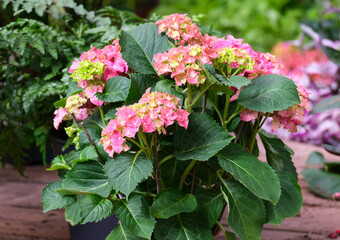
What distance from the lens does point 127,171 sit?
77 cm

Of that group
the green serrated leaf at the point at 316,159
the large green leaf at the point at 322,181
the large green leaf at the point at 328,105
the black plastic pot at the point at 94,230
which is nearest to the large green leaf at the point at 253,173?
the black plastic pot at the point at 94,230

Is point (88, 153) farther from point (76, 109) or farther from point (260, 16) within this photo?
point (260, 16)

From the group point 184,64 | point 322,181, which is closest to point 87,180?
point 184,64

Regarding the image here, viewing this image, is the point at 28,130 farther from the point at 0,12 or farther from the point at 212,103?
the point at 212,103

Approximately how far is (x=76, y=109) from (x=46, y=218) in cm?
58

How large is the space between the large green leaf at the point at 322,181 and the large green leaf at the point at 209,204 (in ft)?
2.49

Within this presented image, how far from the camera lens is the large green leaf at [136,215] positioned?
79cm

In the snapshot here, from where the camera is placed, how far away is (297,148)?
1998 mm

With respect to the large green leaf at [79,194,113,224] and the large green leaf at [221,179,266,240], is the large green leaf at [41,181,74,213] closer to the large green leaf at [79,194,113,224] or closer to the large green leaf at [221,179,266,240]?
the large green leaf at [79,194,113,224]

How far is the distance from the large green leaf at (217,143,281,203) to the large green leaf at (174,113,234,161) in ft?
0.14

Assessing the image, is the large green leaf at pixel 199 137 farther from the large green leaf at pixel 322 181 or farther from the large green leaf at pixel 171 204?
the large green leaf at pixel 322 181

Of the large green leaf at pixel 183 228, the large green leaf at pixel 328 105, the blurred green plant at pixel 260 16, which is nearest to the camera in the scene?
the large green leaf at pixel 183 228

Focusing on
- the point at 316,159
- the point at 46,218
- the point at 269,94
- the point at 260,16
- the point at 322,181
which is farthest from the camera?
the point at 260,16

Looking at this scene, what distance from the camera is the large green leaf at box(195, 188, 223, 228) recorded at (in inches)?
34.0
